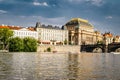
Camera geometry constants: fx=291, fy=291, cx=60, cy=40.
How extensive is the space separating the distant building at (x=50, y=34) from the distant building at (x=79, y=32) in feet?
23.4

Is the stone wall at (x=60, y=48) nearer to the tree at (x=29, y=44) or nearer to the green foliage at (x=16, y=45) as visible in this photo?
A: the tree at (x=29, y=44)

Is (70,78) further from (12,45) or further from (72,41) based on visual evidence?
(72,41)

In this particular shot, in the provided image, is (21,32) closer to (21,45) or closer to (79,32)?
(21,45)

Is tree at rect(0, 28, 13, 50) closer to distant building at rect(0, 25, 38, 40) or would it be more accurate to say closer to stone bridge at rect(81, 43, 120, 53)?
distant building at rect(0, 25, 38, 40)

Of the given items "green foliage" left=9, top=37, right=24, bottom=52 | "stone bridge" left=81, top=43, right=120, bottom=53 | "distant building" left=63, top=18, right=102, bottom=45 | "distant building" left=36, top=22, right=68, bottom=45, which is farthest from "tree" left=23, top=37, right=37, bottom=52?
"distant building" left=63, top=18, right=102, bottom=45

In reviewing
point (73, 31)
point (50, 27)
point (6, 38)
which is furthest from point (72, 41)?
point (6, 38)

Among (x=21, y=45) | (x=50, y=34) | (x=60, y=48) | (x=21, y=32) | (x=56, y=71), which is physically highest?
(x=21, y=32)

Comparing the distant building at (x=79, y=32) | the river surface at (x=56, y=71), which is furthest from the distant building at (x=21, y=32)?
the river surface at (x=56, y=71)

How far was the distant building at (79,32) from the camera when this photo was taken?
577 ft

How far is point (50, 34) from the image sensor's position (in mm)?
155250

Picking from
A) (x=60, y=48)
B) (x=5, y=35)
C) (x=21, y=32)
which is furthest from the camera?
(x=21, y=32)

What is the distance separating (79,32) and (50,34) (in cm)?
2995

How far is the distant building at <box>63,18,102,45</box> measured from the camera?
176 meters

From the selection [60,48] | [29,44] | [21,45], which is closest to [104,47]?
[60,48]
